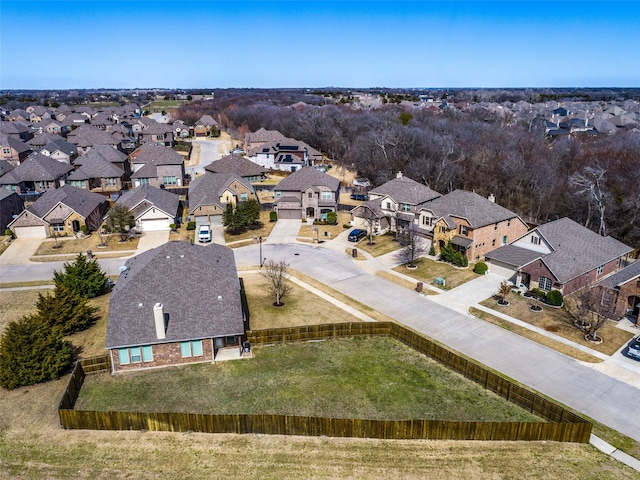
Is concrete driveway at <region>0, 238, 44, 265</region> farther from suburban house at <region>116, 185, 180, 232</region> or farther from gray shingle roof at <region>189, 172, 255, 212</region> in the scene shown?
gray shingle roof at <region>189, 172, 255, 212</region>

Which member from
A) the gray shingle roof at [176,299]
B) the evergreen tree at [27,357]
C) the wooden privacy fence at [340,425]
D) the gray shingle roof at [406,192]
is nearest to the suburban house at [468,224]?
the gray shingle roof at [406,192]

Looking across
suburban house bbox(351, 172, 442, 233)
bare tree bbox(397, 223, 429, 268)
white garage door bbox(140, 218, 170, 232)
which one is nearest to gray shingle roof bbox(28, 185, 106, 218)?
white garage door bbox(140, 218, 170, 232)

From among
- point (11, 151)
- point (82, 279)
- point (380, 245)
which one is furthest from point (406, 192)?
point (11, 151)

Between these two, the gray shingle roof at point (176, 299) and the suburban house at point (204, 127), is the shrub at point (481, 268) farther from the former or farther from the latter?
the suburban house at point (204, 127)

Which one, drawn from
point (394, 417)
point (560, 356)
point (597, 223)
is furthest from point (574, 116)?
point (394, 417)

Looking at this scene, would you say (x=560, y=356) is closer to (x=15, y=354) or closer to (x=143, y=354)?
(x=143, y=354)

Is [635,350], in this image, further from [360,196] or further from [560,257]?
[360,196]
